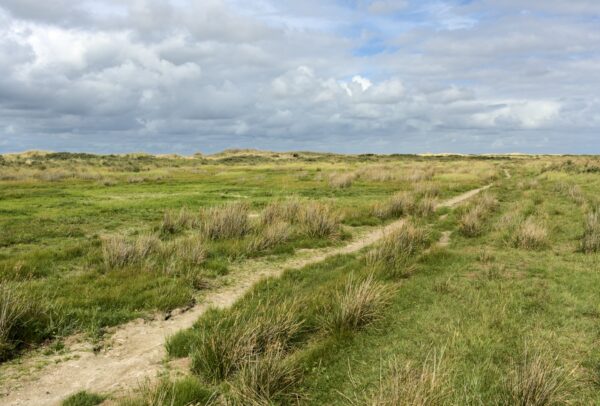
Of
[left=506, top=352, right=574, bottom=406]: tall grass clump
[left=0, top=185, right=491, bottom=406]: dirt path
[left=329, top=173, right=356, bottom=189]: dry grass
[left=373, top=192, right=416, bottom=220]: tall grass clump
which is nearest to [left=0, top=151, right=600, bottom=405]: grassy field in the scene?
[left=506, top=352, right=574, bottom=406]: tall grass clump

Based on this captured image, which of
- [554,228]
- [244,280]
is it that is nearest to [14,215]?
[244,280]

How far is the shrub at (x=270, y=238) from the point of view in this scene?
1452cm

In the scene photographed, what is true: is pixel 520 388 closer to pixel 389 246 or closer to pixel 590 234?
pixel 389 246

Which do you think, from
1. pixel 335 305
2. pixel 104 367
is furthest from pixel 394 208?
pixel 104 367

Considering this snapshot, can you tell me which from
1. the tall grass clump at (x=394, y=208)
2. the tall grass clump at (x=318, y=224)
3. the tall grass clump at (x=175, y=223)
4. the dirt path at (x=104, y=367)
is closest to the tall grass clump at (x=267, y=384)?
the dirt path at (x=104, y=367)

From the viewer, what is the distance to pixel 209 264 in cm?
1229

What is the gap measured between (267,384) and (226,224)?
1122cm

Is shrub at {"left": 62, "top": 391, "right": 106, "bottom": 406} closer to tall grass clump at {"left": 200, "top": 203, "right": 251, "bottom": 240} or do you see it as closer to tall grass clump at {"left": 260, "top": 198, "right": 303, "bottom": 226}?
tall grass clump at {"left": 200, "top": 203, "right": 251, "bottom": 240}

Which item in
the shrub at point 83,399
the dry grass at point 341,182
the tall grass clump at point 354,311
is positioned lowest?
the shrub at point 83,399

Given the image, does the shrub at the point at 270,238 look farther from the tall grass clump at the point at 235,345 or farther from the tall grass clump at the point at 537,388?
the tall grass clump at the point at 537,388

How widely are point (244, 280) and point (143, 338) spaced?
4.11 m

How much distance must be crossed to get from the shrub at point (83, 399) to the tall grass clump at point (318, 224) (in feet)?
38.6

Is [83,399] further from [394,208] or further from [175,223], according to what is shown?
[394,208]

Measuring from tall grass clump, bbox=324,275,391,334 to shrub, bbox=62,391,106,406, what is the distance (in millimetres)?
3754
